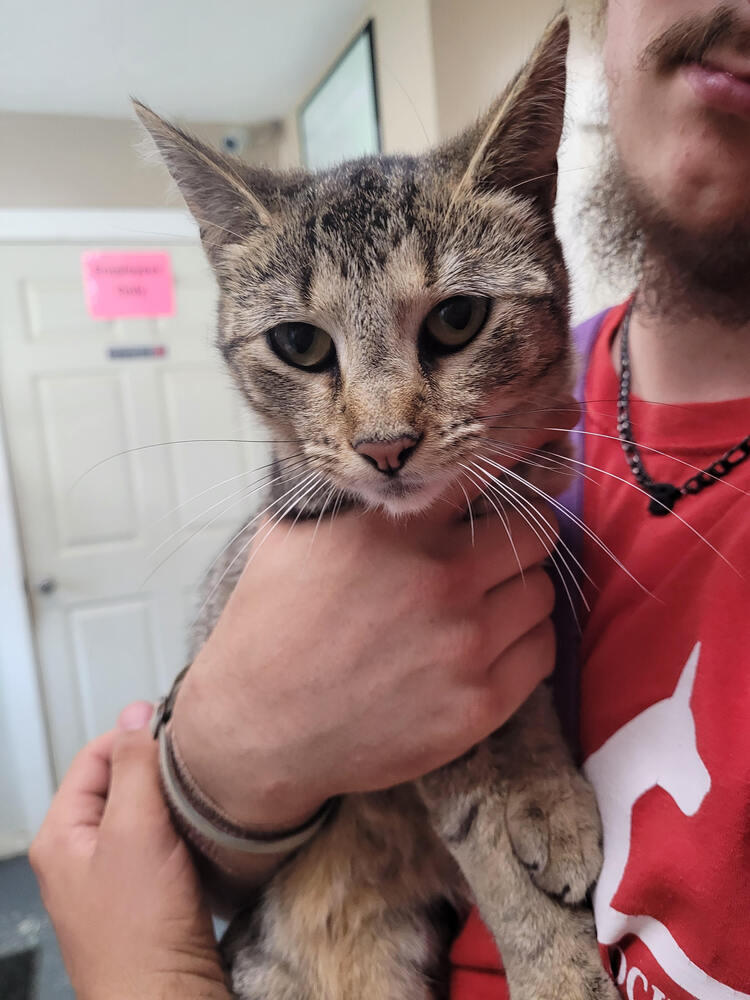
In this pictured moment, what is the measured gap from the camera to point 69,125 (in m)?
2.32

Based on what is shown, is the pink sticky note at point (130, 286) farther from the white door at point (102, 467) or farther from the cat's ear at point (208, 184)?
the cat's ear at point (208, 184)

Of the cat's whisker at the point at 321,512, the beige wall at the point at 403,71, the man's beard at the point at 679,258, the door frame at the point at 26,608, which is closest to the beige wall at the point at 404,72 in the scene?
the beige wall at the point at 403,71

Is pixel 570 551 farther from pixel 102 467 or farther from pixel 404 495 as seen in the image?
pixel 102 467

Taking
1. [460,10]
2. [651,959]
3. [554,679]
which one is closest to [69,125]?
[460,10]

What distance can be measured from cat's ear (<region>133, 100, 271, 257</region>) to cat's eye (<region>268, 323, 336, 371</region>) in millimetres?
136

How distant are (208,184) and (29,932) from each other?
95.9 inches

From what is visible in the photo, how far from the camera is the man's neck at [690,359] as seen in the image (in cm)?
63

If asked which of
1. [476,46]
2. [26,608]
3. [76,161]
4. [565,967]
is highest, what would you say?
[76,161]

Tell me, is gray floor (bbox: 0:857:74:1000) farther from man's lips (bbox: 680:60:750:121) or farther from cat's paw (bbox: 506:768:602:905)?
man's lips (bbox: 680:60:750:121)

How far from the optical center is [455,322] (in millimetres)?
606

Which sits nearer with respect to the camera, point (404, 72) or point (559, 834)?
point (559, 834)

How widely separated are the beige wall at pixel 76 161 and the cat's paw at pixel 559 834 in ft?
7.48

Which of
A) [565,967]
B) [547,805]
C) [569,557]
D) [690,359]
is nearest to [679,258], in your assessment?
[690,359]

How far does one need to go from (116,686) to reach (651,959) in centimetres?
265
